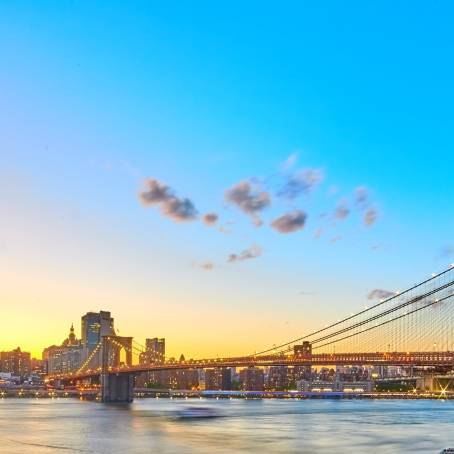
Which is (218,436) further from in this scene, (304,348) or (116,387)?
(116,387)

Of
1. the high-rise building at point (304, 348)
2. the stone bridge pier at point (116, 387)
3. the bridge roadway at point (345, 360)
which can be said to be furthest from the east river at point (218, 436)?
the stone bridge pier at point (116, 387)

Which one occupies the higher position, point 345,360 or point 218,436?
point 345,360

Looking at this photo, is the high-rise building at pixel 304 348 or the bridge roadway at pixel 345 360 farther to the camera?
the high-rise building at pixel 304 348

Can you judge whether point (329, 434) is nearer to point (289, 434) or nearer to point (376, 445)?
point (289, 434)

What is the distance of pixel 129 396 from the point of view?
130750mm

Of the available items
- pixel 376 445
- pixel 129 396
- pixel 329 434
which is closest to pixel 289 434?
pixel 329 434

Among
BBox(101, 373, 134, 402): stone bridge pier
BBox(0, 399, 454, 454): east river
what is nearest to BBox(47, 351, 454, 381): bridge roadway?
BBox(0, 399, 454, 454): east river

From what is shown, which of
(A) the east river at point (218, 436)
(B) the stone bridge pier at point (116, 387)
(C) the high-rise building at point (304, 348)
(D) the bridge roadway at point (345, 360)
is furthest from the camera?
(B) the stone bridge pier at point (116, 387)

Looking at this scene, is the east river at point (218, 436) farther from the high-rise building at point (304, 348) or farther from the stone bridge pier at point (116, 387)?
the stone bridge pier at point (116, 387)

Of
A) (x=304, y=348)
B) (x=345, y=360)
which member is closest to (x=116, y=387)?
(x=304, y=348)

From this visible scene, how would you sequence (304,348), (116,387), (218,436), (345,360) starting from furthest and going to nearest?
(116,387)
(304,348)
(345,360)
(218,436)

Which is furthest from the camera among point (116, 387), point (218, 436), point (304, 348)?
point (116, 387)

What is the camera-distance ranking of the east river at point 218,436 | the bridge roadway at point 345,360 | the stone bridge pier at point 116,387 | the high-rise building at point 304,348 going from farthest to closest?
1. the stone bridge pier at point 116,387
2. the high-rise building at point 304,348
3. the bridge roadway at point 345,360
4. the east river at point 218,436

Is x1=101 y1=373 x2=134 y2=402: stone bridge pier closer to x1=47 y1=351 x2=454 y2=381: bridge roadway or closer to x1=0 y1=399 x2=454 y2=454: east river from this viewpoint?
x1=47 y1=351 x2=454 y2=381: bridge roadway
